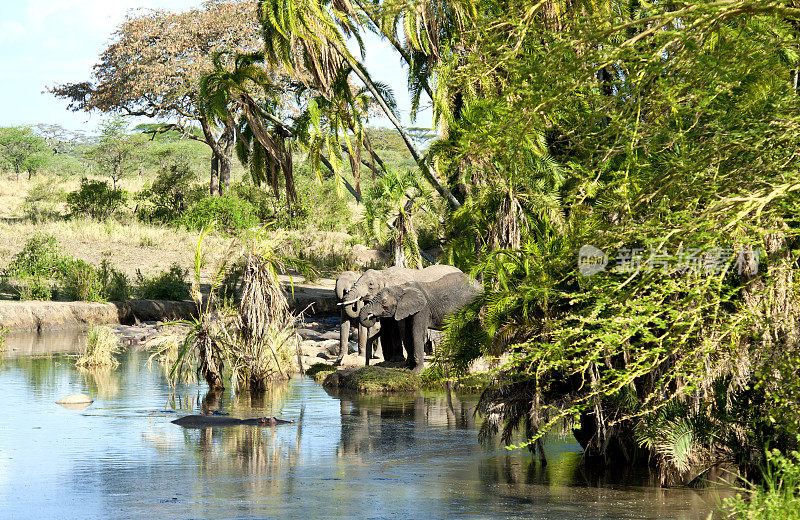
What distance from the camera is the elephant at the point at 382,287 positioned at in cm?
1480

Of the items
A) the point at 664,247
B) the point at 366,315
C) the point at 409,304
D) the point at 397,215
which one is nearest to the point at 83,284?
the point at 397,215

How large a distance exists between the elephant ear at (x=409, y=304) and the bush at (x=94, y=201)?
23217 mm

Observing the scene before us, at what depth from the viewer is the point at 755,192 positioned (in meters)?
5.18

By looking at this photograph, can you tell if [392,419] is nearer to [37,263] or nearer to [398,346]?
[398,346]

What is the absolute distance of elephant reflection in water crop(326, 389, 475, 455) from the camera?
9422 mm

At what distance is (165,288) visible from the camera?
76.4 ft

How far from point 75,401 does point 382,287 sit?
4.95 meters

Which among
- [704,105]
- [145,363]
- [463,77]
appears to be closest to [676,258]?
[704,105]

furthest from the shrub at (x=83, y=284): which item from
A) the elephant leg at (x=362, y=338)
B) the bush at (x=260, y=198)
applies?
the bush at (x=260, y=198)

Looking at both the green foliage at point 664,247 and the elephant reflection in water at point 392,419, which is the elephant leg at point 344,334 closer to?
the elephant reflection in water at point 392,419

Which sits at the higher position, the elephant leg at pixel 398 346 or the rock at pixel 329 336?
the rock at pixel 329 336

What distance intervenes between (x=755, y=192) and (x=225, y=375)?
1035cm

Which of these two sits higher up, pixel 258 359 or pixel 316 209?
pixel 316 209

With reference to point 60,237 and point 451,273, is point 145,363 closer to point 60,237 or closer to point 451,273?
point 451,273
